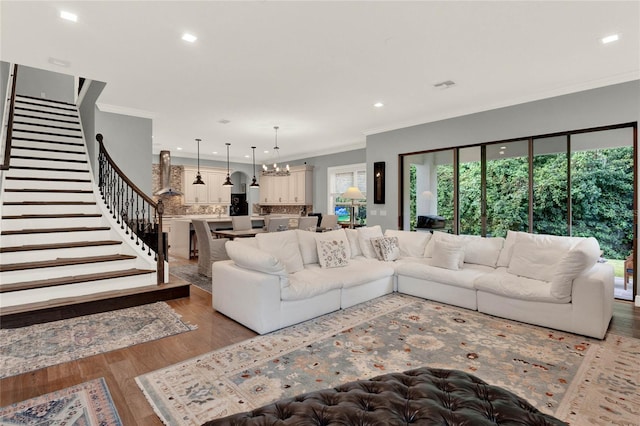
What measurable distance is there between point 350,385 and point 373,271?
9.30 feet

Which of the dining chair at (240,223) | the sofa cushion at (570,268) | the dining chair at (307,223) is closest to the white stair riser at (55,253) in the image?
the dining chair at (240,223)

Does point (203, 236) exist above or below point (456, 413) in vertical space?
above

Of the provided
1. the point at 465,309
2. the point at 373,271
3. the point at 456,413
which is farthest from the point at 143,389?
the point at 465,309

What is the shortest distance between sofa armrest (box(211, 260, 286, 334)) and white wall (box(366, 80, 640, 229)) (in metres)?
4.12

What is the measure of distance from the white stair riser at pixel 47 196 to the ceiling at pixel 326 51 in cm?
153

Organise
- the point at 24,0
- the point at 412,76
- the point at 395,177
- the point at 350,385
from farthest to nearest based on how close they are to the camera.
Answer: the point at 395,177 → the point at 412,76 → the point at 24,0 → the point at 350,385

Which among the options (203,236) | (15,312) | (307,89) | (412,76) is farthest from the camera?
(203,236)

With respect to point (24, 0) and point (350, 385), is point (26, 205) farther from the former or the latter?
point (350, 385)

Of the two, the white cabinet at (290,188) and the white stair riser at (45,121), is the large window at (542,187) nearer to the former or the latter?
the white cabinet at (290,188)

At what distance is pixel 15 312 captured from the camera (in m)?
3.36

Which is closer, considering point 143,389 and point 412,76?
point 143,389

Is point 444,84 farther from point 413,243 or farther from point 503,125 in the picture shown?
point 413,243

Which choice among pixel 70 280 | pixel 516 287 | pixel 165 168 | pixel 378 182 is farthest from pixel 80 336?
pixel 165 168

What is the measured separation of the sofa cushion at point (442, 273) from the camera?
399cm
